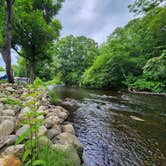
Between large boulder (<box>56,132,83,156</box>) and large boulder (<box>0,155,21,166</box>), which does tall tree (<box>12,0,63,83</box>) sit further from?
large boulder (<box>0,155,21,166</box>)

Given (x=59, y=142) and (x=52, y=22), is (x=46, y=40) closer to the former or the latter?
(x=52, y=22)

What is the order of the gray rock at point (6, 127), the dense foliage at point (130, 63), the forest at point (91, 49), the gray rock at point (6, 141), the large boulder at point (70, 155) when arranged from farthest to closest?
the dense foliage at point (130, 63)
the forest at point (91, 49)
the gray rock at point (6, 127)
the large boulder at point (70, 155)
the gray rock at point (6, 141)

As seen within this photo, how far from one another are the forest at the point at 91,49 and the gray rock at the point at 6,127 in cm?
111

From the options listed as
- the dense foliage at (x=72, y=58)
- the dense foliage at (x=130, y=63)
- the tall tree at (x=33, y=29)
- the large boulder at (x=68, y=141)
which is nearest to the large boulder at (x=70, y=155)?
the large boulder at (x=68, y=141)

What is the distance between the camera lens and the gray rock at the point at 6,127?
253 centimetres

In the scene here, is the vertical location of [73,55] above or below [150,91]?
above

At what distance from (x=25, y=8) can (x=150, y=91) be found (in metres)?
14.0

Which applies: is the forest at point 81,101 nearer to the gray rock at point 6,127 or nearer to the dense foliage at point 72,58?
the gray rock at point 6,127

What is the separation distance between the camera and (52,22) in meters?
14.1

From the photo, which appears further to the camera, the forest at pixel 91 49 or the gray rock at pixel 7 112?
the forest at pixel 91 49

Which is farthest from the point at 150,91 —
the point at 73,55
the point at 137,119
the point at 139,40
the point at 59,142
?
the point at 73,55

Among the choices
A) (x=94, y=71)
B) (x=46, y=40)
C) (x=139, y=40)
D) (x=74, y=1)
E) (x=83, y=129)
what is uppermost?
(x=74, y=1)

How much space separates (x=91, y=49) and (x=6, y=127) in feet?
109

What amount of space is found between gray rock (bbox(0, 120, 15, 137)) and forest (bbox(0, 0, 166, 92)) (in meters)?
1.11
